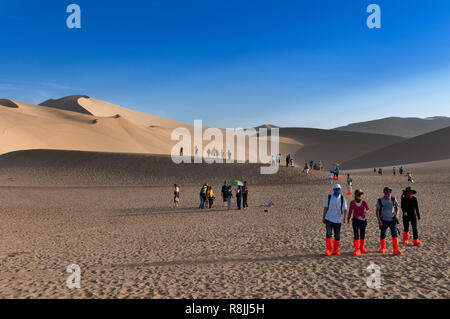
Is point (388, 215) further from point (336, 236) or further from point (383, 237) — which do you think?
point (336, 236)

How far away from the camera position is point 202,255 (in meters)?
9.58

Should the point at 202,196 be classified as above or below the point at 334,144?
below

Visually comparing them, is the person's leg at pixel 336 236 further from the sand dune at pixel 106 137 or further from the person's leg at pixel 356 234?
the sand dune at pixel 106 137

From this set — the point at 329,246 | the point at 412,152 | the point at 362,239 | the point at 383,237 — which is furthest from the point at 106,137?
the point at 383,237

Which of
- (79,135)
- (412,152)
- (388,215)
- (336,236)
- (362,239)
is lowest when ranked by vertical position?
(362,239)

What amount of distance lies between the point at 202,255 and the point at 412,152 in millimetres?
72703

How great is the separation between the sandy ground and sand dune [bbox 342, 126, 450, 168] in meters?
50.9

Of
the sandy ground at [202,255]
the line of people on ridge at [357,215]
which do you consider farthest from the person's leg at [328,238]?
the sandy ground at [202,255]

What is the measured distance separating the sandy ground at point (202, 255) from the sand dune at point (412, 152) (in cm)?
5089

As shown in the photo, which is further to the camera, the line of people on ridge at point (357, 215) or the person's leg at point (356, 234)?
the person's leg at point (356, 234)

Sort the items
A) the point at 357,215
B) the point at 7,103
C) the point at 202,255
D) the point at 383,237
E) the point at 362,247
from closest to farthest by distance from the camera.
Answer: the point at 357,215, the point at 383,237, the point at 362,247, the point at 202,255, the point at 7,103

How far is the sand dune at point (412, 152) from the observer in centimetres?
6525
